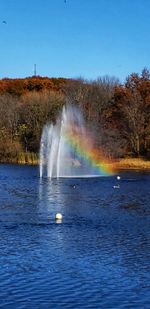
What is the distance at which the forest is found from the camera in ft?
267

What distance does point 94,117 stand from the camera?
88.4m

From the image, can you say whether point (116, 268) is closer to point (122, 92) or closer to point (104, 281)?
point (104, 281)

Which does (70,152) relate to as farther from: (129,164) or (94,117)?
(94,117)

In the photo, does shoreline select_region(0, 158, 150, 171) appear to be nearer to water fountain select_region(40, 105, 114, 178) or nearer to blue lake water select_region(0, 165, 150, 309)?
water fountain select_region(40, 105, 114, 178)

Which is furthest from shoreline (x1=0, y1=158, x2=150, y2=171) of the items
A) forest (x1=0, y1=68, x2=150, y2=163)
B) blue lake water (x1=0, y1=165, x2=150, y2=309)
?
blue lake water (x1=0, y1=165, x2=150, y2=309)

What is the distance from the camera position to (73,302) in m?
14.6

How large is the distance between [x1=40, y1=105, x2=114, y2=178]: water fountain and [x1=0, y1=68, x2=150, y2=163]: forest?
2401 millimetres

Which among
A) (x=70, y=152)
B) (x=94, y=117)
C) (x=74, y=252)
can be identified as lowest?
(x=74, y=252)

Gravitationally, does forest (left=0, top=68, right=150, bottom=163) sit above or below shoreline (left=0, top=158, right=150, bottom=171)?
above

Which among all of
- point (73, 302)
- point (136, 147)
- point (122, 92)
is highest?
point (122, 92)

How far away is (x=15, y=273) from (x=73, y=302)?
3131 mm

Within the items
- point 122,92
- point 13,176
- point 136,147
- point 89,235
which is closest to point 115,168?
point 136,147

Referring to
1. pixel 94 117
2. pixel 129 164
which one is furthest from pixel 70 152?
pixel 94 117

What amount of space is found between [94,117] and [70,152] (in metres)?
17.8
